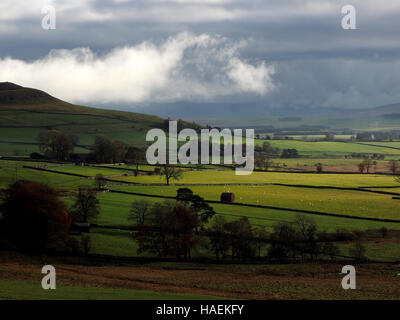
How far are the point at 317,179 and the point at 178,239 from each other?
250 feet

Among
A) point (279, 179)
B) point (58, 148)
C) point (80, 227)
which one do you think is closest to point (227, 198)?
point (80, 227)

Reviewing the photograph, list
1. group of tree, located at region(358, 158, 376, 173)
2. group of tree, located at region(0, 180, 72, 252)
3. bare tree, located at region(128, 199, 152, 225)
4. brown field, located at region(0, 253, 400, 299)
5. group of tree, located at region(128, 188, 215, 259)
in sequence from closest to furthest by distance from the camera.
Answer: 1. brown field, located at region(0, 253, 400, 299)
2. group of tree, located at region(0, 180, 72, 252)
3. group of tree, located at region(128, 188, 215, 259)
4. bare tree, located at region(128, 199, 152, 225)
5. group of tree, located at region(358, 158, 376, 173)

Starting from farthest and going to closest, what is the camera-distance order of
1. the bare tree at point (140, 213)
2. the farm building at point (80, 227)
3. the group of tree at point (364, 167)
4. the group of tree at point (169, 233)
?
the group of tree at point (364, 167) < the bare tree at point (140, 213) < the farm building at point (80, 227) < the group of tree at point (169, 233)

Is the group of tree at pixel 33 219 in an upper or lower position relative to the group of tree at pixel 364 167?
lower

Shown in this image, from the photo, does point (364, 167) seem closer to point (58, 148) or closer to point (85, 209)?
point (58, 148)

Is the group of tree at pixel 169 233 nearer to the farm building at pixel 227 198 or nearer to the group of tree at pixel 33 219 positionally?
the group of tree at pixel 33 219

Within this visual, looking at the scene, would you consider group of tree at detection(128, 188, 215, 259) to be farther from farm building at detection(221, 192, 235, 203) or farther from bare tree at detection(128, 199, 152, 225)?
farm building at detection(221, 192, 235, 203)

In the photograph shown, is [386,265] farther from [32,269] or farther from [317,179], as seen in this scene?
[317,179]

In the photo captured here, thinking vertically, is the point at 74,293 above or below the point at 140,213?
below

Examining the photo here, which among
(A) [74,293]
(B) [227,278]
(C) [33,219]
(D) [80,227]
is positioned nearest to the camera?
(A) [74,293]

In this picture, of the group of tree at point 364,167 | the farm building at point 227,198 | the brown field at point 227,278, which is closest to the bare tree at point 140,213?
the brown field at point 227,278

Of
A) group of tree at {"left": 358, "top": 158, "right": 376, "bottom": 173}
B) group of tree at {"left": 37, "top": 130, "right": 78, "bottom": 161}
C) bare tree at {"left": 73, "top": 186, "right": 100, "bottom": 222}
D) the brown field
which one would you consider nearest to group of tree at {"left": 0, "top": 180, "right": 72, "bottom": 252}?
the brown field

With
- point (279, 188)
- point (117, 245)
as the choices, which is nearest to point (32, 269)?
point (117, 245)
